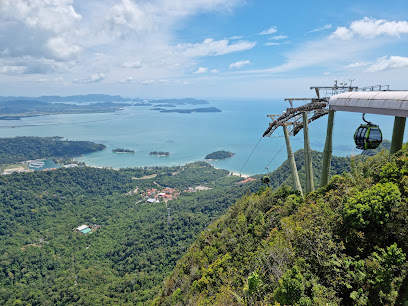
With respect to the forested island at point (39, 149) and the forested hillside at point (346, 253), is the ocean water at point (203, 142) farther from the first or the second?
the forested hillside at point (346, 253)

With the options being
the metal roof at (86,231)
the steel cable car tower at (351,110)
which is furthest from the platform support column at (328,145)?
the metal roof at (86,231)

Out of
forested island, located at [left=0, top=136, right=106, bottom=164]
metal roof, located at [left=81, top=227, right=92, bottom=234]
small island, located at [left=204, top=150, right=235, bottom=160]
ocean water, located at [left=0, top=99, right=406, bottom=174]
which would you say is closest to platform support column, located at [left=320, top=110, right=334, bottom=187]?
metal roof, located at [left=81, top=227, right=92, bottom=234]

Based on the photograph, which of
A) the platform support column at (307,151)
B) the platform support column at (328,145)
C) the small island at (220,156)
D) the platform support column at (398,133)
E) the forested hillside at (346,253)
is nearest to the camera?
the forested hillside at (346,253)

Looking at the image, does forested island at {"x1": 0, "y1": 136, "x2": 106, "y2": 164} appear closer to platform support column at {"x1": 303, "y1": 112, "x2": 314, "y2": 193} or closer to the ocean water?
the ocean water

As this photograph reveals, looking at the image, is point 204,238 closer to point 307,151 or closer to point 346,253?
point 307,151

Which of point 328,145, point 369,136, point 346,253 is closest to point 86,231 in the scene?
point 328,145

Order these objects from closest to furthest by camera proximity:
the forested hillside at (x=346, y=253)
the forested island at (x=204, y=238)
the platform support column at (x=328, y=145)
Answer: the forested hillside at (x=346, y=253)
the forested island at (x=204, y=238)
the platform support column at (x=328, y=145)

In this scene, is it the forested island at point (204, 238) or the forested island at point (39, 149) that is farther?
the forested island at point (39, 149)
